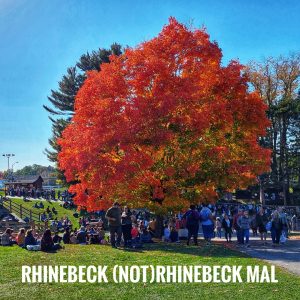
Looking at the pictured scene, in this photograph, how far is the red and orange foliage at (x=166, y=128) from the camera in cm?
2012

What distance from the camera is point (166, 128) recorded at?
20.7m

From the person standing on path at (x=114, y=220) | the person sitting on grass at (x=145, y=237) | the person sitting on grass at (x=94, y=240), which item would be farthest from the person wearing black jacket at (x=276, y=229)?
the person sitting on grass at (x=94, y=240)

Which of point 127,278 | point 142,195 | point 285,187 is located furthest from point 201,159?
point 285,187

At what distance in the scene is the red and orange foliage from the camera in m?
20.1

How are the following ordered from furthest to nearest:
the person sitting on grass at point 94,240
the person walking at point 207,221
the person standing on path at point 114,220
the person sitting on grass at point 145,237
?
the person sitting on grass at point 94,240
the person sitting on grass at point 145,237
the person walking at point 207,221
the person standing on path at point 114,220

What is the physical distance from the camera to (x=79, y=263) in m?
12.7

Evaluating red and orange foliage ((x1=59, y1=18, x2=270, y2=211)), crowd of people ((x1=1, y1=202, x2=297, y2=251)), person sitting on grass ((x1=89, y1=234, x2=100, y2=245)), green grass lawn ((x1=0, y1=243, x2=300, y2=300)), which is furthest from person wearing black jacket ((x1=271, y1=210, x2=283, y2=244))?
person sitting on grass ((x1=89, y1=234, x2=100, y2=245))

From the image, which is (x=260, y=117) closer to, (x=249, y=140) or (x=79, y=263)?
(x=249, y=140)

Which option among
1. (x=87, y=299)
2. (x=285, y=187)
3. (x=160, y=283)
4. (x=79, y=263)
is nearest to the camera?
(x=87, y=299)

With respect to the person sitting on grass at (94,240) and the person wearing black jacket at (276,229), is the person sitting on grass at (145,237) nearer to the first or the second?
the person sitting on grass at (94,240)

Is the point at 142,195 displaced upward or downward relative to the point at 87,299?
upward

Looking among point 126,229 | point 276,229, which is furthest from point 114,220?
point 276,229

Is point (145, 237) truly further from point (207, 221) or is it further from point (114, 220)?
point (207, 221)

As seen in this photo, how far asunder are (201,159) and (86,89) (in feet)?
22.1
